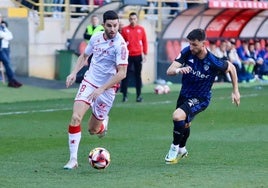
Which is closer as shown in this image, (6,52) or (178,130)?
(178,130)

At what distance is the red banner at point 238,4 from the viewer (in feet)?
101

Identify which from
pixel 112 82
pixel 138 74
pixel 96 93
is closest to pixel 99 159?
pixel 96 93

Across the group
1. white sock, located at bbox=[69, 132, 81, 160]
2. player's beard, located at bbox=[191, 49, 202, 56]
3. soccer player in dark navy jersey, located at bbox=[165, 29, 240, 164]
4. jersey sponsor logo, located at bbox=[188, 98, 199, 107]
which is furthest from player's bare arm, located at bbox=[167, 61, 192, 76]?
white sock, located at bbox=[69, 132, 81, 160]

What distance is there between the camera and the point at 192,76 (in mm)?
12516

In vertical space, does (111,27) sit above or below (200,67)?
above

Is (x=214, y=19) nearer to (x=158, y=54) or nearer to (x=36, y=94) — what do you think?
(x=158, y=54)

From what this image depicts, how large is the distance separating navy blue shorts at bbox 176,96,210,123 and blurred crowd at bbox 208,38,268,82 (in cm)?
1893

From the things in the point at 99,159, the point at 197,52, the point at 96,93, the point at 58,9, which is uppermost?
the point at 197,52

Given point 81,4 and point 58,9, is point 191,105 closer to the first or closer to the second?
point 58,9

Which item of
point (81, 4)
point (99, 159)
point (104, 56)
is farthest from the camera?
point (81, 4)

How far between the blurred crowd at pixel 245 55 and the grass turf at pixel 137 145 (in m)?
8.00

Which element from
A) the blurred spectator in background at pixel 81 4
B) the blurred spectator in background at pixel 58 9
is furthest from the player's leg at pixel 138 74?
the blurred spectator in background at pixel 81 4

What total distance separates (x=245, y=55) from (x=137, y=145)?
1967 cm

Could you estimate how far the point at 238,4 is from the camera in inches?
1261
